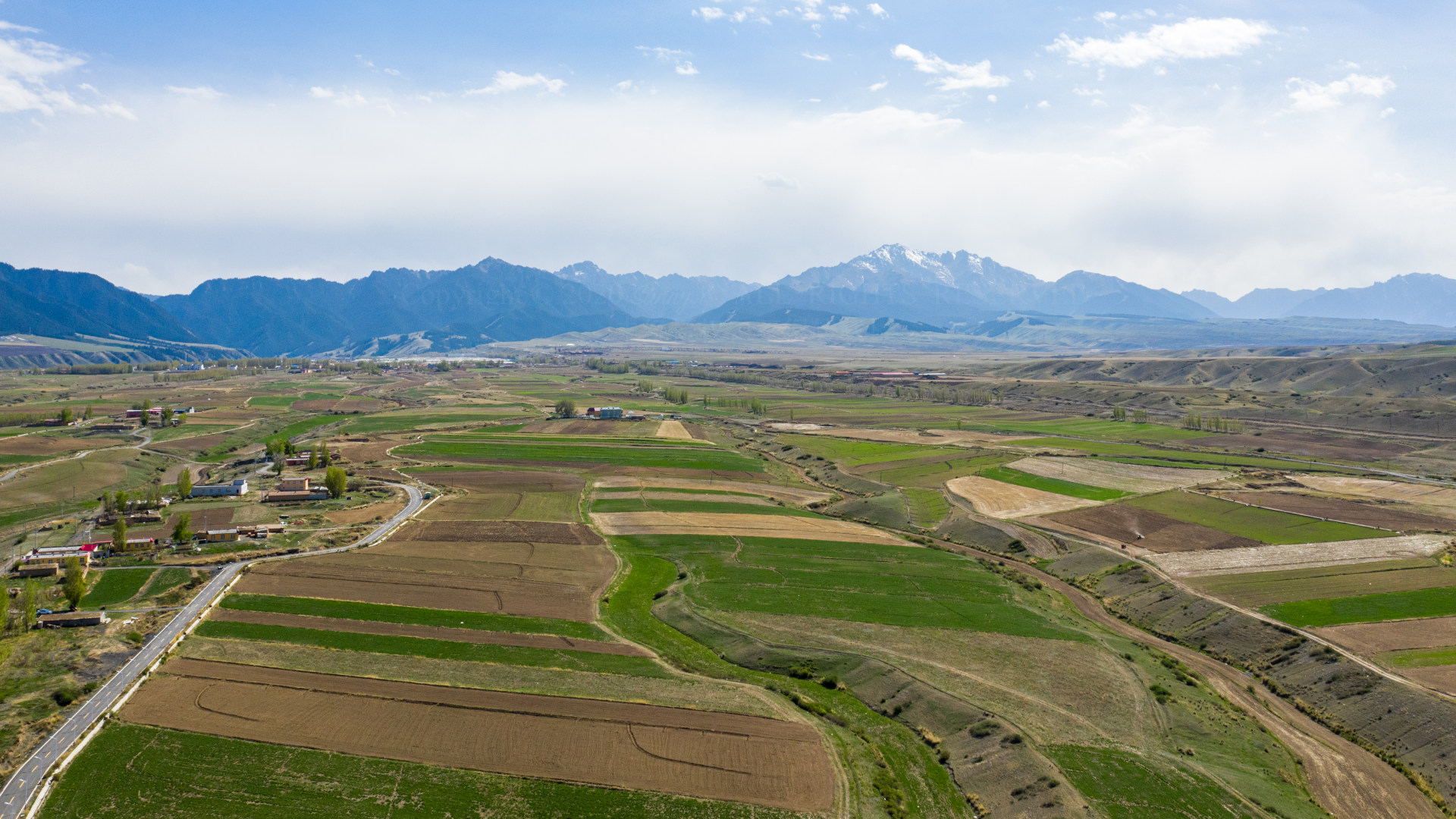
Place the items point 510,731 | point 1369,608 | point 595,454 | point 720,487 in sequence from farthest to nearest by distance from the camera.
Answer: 1. point 595,454
2. point 720,487
3. point 1369,608
4. point 510,731

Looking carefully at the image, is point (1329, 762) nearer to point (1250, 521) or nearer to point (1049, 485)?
point (1250, 521)

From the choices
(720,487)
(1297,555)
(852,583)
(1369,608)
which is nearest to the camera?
(1369,608)

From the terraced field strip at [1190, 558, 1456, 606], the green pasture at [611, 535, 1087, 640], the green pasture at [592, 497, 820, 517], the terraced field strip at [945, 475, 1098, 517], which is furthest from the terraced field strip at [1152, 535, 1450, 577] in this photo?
the green pasture at [592, 497, 820, 517]

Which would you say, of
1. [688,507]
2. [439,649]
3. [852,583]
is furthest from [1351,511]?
[439,649]

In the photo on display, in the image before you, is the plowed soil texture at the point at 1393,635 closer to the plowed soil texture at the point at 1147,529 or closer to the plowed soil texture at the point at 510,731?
the plowed soil texture at the point at 1147,529

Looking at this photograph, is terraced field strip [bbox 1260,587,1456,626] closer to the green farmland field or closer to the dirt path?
the dirt path

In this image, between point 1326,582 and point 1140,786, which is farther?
point 1326,582

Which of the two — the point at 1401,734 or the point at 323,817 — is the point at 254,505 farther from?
the point at 1401,734
